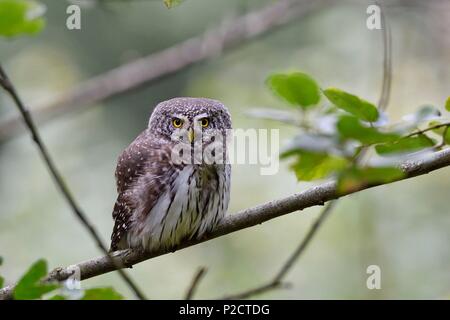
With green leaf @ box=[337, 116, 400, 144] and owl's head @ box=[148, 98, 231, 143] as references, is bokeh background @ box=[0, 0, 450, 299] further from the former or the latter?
green leaf @ box=[337, 116, 400, 144]

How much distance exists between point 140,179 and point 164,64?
2393mm

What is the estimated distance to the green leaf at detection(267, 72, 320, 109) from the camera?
49.8 inches

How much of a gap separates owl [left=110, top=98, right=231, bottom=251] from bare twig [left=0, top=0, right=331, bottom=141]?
1873mm

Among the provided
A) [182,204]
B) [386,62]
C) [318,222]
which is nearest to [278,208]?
[318,222]

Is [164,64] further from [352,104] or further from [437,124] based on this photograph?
[352,104]

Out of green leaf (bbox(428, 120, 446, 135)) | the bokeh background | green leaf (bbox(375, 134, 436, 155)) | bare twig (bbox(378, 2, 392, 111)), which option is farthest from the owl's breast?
the bokeh background

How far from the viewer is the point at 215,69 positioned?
7320mm

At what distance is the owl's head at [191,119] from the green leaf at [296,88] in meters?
1.44

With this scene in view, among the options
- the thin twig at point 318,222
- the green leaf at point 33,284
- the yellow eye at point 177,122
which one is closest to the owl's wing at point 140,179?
the yellow eye at point 177,122

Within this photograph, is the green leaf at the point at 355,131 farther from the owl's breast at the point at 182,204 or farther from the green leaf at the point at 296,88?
the owl's breast at the point at 182,204

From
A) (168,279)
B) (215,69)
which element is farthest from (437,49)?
(168,279)

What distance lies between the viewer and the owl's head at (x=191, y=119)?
2742mm
